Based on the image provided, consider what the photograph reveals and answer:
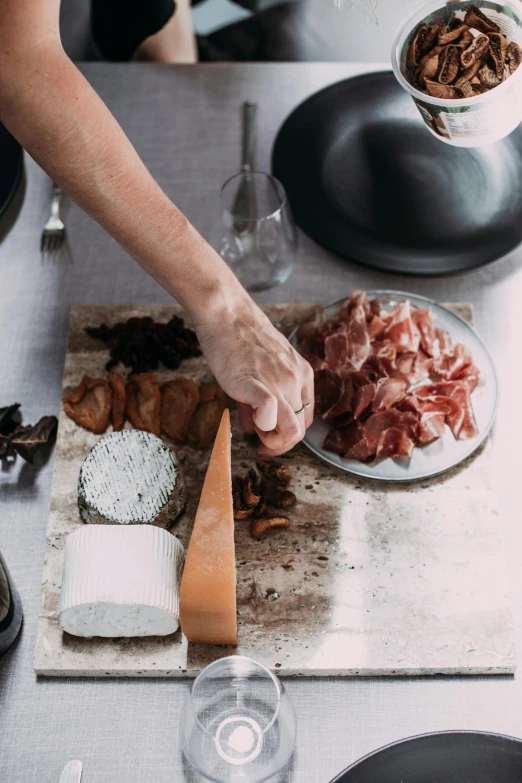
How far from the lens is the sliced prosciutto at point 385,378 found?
4.03ft

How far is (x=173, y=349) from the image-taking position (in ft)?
4.39

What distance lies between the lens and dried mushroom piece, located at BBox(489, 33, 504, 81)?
1033mm

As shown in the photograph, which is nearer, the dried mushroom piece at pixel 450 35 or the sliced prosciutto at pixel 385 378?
the dried mushroom piece at pixel 450 35

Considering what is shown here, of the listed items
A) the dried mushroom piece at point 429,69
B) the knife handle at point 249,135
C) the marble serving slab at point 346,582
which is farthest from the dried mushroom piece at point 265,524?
the knife handle at point 249,135

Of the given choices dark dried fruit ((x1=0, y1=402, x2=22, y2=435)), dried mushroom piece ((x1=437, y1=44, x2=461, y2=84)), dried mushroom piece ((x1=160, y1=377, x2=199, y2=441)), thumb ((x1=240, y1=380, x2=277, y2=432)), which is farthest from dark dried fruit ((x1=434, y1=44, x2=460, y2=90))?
dark dried fruit ((x1=0, y1=402, x2=22, y2=435))

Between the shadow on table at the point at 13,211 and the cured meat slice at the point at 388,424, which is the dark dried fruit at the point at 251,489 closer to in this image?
the cured meat slice at the point at 388,424

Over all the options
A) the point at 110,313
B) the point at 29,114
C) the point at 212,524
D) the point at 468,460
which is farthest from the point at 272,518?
the point at 29,114

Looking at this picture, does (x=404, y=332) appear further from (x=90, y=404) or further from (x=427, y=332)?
(x=90, y=404)

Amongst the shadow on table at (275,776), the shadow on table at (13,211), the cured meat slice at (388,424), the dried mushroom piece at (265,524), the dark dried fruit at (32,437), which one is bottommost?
the shadow on table at (275,776)

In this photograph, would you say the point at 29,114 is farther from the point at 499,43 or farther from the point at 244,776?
the point at 244,776

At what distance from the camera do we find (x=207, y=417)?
4.15ft

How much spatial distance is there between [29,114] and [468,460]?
816 millimetres

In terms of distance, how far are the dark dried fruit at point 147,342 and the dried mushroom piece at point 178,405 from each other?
5cm

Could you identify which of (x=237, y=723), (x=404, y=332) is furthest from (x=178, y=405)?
(x=237, y=723)
